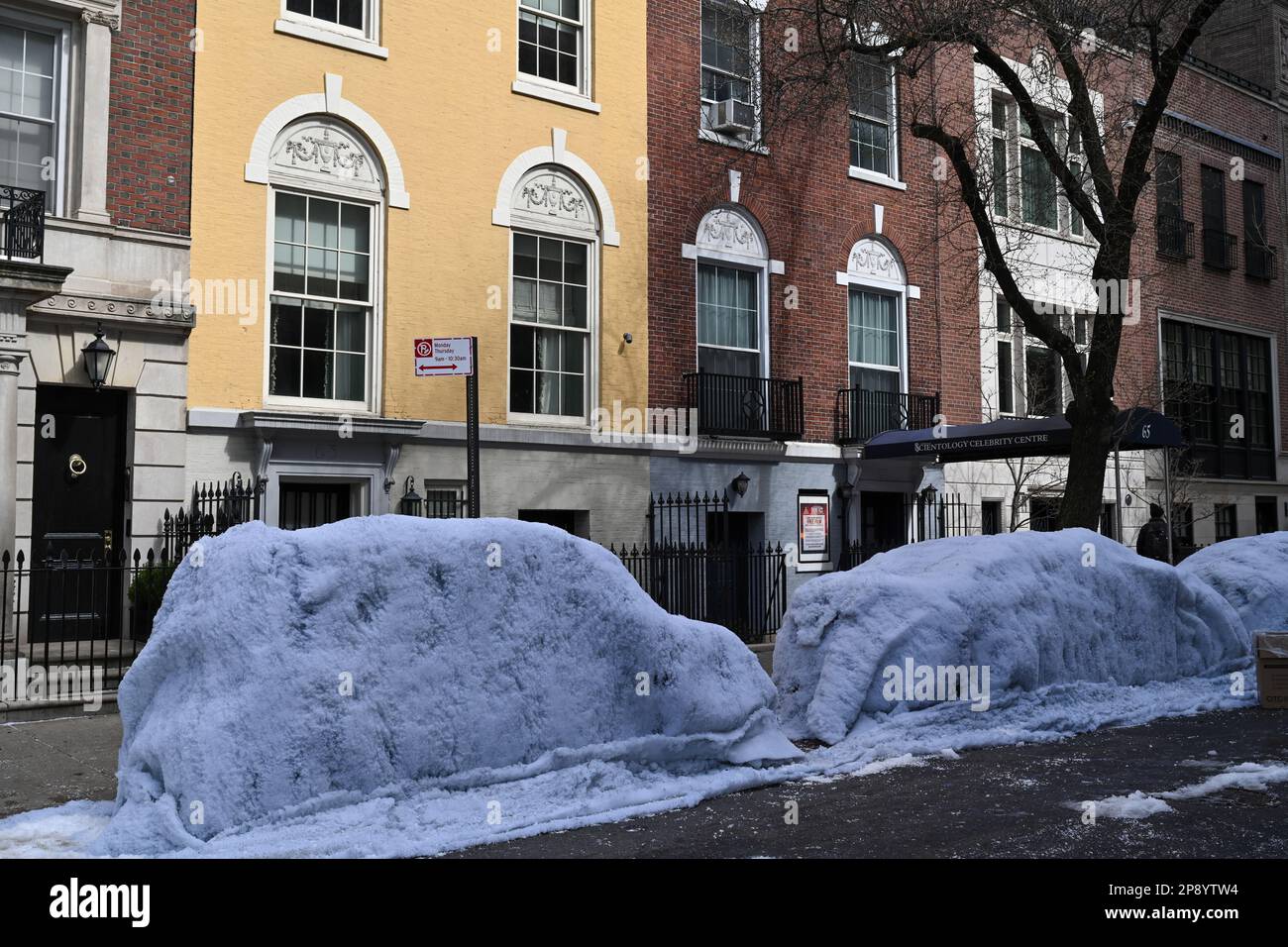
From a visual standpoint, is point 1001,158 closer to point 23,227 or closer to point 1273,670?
point 1273,670

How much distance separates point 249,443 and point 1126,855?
10.9 metres

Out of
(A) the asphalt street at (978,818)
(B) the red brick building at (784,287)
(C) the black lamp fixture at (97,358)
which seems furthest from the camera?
(B) the red brick building at (784,287)

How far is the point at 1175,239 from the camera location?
25.7m

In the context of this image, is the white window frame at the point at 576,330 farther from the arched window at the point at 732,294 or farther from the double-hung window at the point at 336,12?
A: the double-hung window at the point at 336,12

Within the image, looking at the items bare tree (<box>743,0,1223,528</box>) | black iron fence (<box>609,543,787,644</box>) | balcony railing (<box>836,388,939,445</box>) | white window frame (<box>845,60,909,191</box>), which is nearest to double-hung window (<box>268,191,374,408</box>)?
black iron fence (<box>609,543,787,644</box>)

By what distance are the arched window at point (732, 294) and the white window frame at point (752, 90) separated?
3.55ft

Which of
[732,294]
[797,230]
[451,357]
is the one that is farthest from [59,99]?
[797,230]

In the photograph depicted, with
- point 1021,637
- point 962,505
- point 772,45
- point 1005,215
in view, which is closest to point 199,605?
point 1021,637

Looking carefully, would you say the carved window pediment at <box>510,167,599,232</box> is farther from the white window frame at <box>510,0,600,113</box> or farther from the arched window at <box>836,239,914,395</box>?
the arched window at <box>836,239,914,395</box>

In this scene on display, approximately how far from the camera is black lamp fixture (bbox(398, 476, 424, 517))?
1422 cm

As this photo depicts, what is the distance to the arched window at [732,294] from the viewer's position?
60.5 ft

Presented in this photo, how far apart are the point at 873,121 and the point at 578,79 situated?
247 inches

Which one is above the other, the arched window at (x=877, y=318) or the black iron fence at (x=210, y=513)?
the arched window at (x=877, y=318)

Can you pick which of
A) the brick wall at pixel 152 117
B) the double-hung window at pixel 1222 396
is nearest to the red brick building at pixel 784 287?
the brick wall at pixel 152 117
